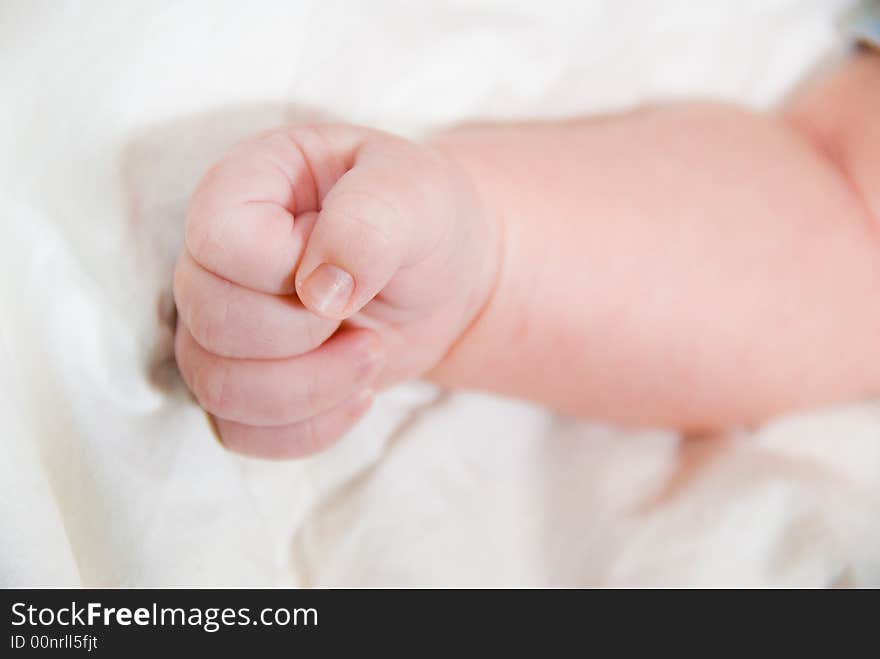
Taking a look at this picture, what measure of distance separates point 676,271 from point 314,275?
14.0 inches

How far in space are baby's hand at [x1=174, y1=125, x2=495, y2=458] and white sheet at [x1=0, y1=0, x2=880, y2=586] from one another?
2.6 inches

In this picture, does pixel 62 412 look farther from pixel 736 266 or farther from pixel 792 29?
pixel 792 29

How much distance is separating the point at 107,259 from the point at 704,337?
1.55 ft

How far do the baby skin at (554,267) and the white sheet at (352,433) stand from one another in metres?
0.04

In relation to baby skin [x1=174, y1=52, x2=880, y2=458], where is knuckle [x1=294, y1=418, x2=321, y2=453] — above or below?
below

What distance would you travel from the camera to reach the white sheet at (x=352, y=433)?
58 centimetres

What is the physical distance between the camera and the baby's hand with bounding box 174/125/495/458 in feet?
1.68

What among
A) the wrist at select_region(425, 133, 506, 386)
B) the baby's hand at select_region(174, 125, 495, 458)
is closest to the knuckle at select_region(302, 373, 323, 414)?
the baby's hand at select_region(174, 125, 495, 458)

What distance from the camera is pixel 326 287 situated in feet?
1.65

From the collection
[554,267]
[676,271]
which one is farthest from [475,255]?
[676,271]

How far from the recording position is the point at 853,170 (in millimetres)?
808
